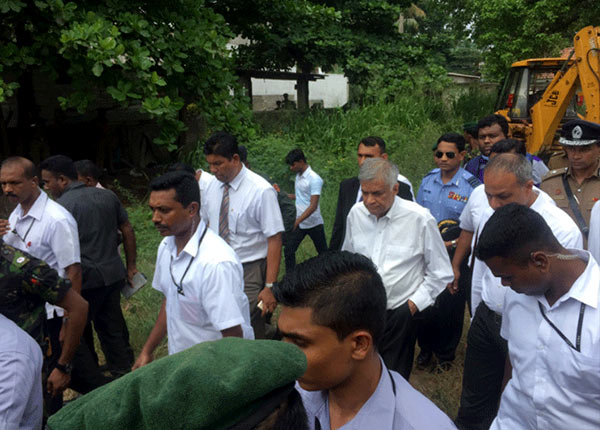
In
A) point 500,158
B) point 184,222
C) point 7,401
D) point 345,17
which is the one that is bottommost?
point 7,401

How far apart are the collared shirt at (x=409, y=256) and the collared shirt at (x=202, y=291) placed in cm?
101

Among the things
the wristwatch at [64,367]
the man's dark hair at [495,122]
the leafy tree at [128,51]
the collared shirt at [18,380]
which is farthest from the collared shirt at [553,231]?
the leafy tree at [128,51]

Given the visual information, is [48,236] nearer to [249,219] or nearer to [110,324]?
[110,324]

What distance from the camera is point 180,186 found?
3.09 m

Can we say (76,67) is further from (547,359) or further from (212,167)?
(547,359)

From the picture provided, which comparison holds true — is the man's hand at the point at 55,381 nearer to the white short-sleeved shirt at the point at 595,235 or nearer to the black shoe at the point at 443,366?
the black shoe at the point at 443,366

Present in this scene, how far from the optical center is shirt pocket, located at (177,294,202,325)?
2.94m

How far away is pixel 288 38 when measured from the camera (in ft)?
42.8

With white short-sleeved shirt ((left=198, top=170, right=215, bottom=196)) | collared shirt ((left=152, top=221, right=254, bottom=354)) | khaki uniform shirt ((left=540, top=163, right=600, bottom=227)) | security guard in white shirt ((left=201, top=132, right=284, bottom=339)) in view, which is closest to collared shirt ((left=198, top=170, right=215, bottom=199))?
white short-sleeved shirt ((left=198, top=170, right=215, bottom=196))

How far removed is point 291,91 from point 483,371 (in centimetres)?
2464

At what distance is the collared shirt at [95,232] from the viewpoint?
4625 mm

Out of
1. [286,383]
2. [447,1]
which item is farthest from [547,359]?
[447,1]

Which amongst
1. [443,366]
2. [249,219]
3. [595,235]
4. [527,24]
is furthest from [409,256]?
[527,24]

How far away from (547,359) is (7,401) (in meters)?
2.07
